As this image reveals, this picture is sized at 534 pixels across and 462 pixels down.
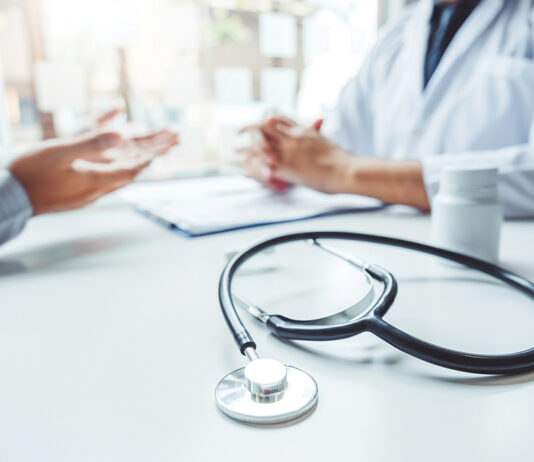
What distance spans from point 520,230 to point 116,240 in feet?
1.73

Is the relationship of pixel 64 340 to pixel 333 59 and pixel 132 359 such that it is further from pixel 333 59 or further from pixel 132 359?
pixel 333 59

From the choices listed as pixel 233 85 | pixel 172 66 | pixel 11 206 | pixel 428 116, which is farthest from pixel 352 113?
pixel 11 206

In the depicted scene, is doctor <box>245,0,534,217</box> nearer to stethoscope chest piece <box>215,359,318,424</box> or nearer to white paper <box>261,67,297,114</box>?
white paper <box>261,67,297,114</box>

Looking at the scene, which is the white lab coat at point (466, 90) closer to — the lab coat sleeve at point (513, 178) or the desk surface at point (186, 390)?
the lab coat sleeve at point (513, 178)

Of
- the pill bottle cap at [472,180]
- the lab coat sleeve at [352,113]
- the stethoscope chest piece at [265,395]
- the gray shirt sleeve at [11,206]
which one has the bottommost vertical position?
the stethoscope chest piece at [265,395]

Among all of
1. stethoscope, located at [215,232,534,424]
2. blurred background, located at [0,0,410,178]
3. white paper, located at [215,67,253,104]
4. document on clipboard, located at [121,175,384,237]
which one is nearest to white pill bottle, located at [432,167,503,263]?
stethoscope, located at [215,232,534,424]

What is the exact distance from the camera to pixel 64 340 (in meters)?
0.29

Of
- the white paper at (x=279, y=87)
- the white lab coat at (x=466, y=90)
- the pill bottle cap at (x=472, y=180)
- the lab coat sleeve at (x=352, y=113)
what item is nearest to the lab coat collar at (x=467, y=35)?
the white lab coat at (x=466, y=90)

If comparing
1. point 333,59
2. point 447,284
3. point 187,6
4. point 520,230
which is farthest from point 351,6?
point 447,284

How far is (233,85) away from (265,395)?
3.39 feet

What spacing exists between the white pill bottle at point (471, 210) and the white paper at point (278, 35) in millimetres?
896

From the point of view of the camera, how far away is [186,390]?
0.74ft

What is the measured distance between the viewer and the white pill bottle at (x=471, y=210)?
383 mm

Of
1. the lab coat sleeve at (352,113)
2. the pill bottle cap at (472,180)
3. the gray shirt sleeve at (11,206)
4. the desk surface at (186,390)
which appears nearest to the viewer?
the desk surface at (186,390)
